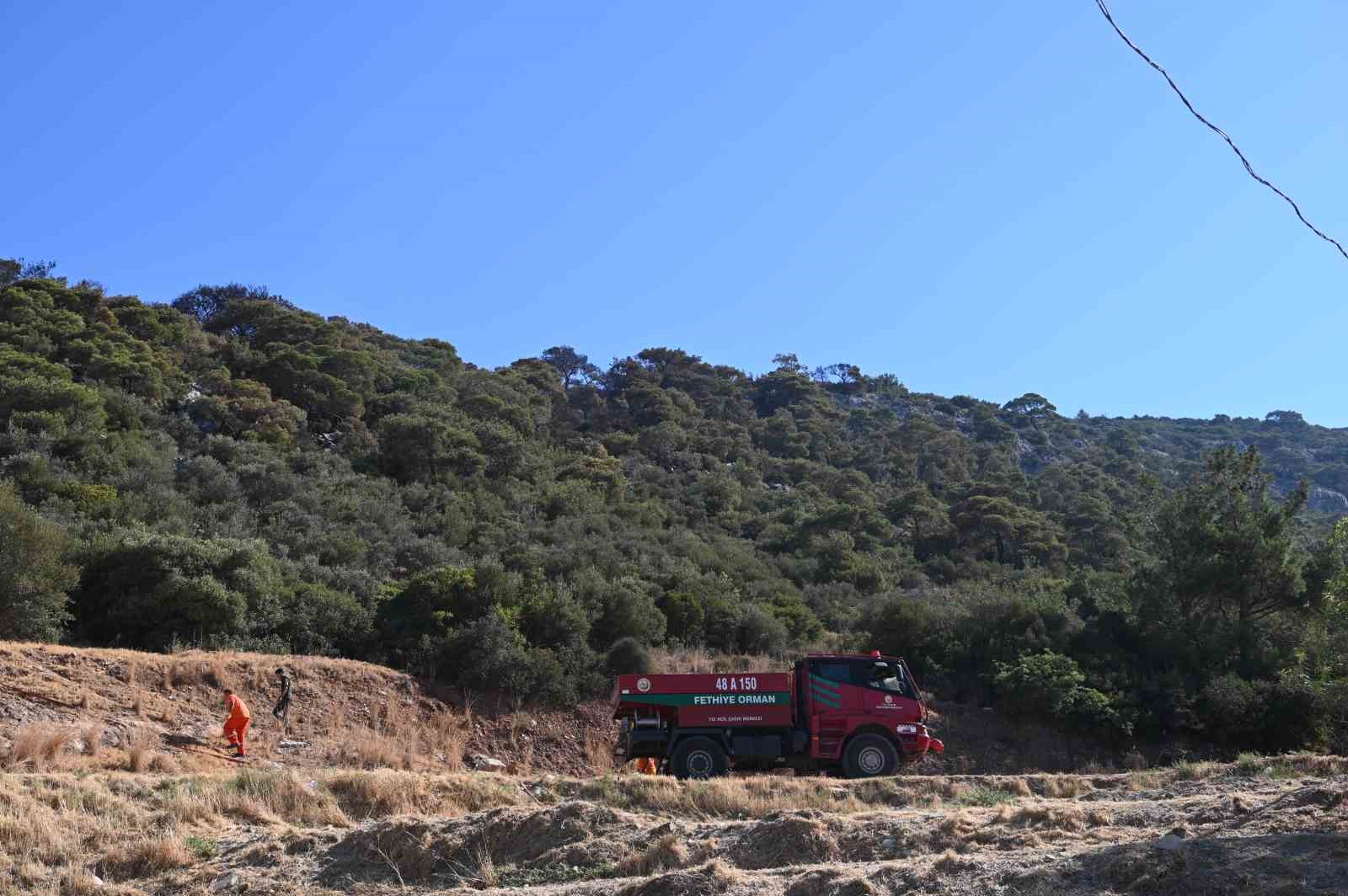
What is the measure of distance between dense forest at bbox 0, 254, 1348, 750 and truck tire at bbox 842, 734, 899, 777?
827 cm

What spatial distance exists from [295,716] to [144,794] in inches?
334

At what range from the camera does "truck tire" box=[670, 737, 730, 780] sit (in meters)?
18.2

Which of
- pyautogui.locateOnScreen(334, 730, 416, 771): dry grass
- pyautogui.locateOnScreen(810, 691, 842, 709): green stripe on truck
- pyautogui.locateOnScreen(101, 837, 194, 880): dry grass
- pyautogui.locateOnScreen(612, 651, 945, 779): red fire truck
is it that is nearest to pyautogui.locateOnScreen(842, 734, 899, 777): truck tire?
pyautogui.locateOnScreen(612, 651, 945, 779): red fire truck

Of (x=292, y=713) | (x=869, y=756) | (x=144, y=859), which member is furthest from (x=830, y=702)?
(x=144, y=859)

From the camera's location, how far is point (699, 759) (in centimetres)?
1841

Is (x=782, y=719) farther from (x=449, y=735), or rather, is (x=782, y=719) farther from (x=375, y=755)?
(x=449, y=735)

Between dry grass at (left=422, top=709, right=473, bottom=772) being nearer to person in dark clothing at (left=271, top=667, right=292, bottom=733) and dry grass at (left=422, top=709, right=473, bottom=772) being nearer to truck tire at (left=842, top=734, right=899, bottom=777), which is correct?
person in dark clothing at (left=271, top=667, right=292, bottom=733)

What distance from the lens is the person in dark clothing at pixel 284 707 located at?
20.3 m

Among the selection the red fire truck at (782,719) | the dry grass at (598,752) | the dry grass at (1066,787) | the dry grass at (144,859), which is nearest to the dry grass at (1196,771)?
the dry grass at (1066,787)

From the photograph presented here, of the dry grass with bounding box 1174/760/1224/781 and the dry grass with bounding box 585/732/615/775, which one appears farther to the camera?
the dry grass with bounding box 585/732/615/775

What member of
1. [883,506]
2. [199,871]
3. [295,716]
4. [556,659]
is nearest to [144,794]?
[199,871]

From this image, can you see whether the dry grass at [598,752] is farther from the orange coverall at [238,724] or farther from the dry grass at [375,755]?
the orange coverall at [238,724]

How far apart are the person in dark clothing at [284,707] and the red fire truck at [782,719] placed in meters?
6.25

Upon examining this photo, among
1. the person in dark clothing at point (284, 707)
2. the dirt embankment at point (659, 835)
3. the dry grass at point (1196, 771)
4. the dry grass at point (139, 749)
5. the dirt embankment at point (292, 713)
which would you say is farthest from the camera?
the person in dark clothing at point (284, 707)
